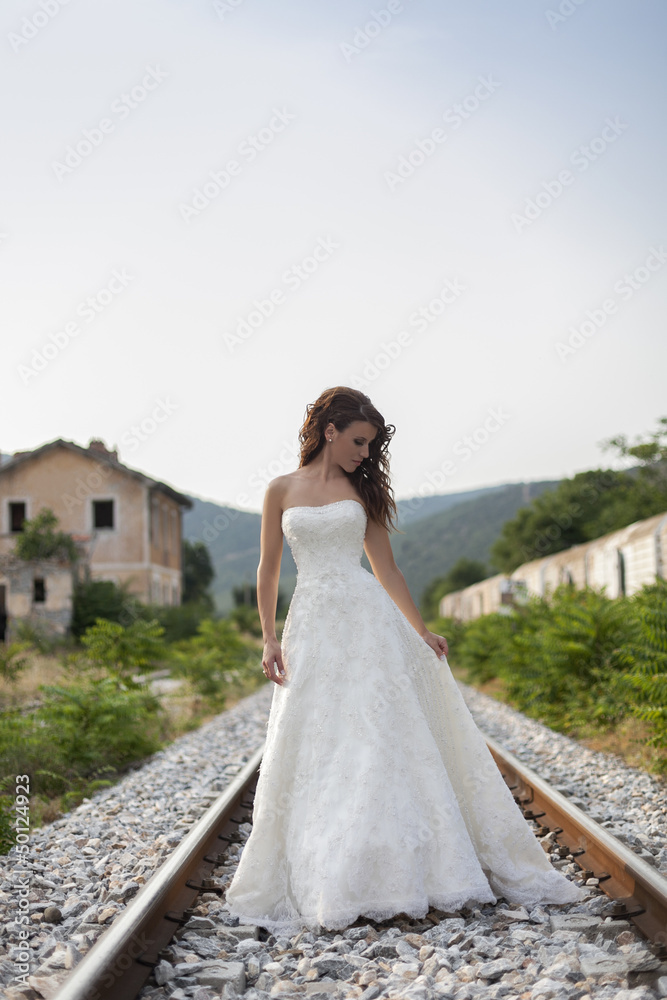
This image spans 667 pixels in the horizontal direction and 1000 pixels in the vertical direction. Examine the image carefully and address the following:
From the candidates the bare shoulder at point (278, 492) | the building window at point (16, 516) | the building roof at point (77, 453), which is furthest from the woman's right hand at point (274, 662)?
the building window at point (16, 516)

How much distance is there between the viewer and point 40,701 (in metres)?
10.7

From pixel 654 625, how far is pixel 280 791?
Result: 4372 millimetres

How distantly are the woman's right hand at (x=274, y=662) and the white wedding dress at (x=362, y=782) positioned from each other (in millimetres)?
44

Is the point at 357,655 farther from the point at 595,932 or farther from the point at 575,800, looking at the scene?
the point at 575,800

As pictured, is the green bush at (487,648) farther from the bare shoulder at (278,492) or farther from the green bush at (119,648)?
the bare shoulder at (278,492)

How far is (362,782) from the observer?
339 centimetres

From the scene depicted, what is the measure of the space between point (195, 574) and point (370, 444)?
45498 millimetres

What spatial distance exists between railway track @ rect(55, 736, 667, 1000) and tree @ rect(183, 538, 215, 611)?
3835cm

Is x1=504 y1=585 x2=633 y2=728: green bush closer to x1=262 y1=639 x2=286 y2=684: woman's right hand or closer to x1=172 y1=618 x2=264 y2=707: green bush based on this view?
x1=172 y1=618 x2=264 y2=707: green bush

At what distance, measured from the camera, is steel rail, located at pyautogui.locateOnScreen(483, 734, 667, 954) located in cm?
311

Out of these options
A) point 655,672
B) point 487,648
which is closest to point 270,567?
point 655,672

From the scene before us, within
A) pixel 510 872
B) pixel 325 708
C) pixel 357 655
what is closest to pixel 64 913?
pixel 325 708

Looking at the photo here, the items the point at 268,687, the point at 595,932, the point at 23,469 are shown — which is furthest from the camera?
the point at 23,469

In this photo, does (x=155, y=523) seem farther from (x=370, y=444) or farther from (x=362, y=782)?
(x=362, y=782)
